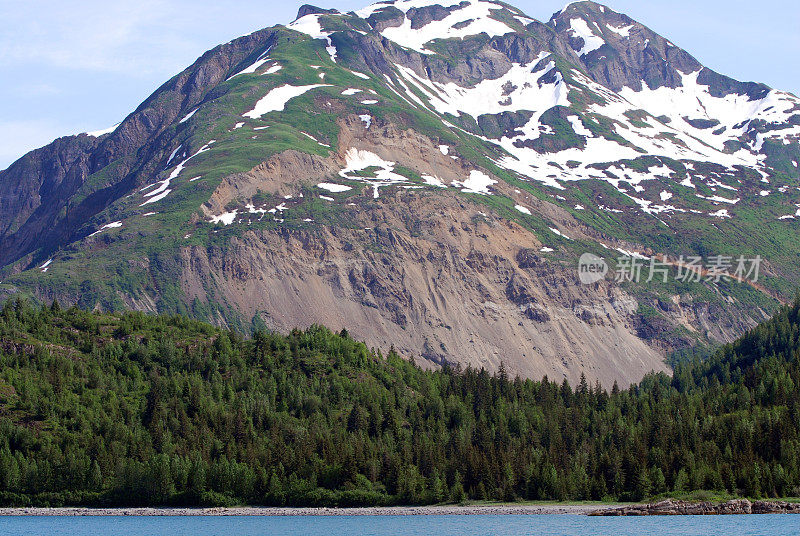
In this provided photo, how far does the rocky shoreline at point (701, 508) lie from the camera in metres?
143

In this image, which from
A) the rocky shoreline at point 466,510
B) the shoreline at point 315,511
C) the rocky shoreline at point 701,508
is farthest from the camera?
the shoreline at point 315,511

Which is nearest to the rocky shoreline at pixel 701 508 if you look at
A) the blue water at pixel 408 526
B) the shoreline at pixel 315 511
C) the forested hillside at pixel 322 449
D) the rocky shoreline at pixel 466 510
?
the rocky shoreline at pixel 466 510

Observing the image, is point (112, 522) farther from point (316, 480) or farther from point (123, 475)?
point (316, 480)

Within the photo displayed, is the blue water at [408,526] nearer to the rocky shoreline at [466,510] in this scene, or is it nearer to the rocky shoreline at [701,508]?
the rocky shoreline at [466,510]

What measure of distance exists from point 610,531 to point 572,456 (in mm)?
50856

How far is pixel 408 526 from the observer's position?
5482 inches

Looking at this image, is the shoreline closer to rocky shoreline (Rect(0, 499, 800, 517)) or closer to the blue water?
rocky shoreline (Rect(0, 499, 800, 517))

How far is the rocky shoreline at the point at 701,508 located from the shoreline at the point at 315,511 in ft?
12.6

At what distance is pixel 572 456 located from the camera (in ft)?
577

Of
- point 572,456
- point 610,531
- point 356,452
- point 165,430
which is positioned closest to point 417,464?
point 356,452

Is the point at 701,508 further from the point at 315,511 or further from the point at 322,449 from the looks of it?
the point at 322,449

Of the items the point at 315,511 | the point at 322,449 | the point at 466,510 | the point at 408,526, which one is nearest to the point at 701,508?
the point at 466,510

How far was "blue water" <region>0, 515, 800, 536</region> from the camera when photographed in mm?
125875

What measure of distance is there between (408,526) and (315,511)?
79.1ft
